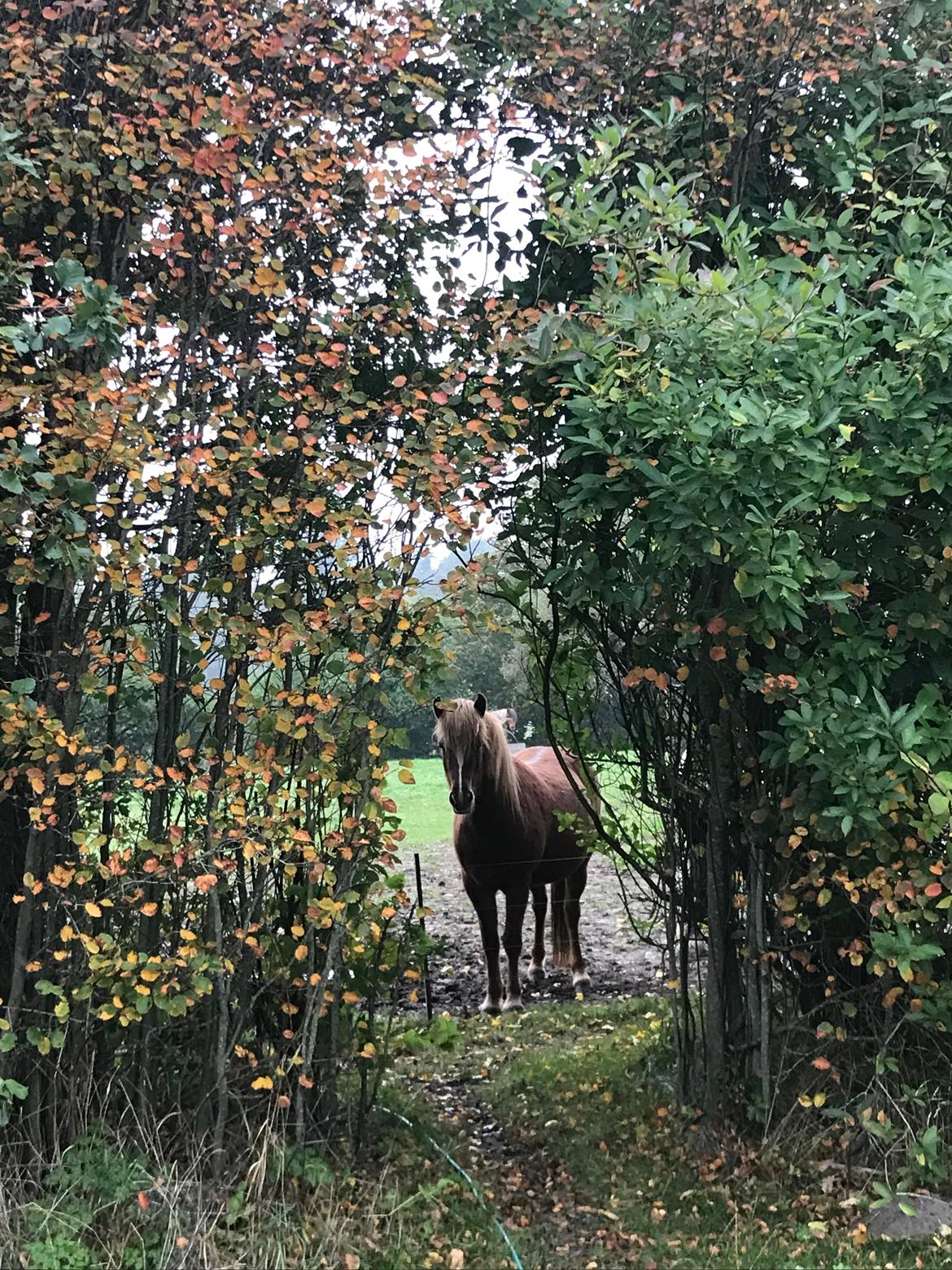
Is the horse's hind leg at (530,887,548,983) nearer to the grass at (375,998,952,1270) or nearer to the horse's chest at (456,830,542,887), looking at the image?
the horse's chest at (456,830,542,887)

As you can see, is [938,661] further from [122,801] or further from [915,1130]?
[122,801]

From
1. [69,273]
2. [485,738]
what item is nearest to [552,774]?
[485,738]

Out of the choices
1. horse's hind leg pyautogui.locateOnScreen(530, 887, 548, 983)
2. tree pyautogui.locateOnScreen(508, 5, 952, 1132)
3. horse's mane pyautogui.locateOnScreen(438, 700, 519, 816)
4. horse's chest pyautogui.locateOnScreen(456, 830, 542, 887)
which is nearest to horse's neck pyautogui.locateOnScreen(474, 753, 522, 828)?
horse's mane pyautogui.locateOnScreen(438, 700, 519, 816)

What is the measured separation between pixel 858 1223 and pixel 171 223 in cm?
452

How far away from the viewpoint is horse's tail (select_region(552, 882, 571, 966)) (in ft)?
26.7

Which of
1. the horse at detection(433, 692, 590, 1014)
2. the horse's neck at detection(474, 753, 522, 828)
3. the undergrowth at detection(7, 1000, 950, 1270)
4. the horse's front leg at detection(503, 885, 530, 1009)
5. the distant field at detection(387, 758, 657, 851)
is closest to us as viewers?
the undergrowth at detection(7, 1000, 950, 1270)

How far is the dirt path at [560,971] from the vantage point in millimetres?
7934

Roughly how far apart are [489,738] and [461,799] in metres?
0.66

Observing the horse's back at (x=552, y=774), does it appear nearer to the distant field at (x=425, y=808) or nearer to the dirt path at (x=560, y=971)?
the dirt path at (x=560, y=971)

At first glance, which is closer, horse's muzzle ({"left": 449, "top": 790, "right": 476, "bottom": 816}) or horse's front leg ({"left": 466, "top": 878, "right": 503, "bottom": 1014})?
horse's muzzle ({"left": 449, "top": 790, "right": 476, "bottom": 816})

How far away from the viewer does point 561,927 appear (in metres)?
8.23

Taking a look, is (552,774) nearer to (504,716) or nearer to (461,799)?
(504,716)

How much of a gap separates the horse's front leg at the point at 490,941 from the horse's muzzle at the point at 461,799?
47.3 inches

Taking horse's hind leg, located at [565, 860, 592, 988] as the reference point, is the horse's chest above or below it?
above
